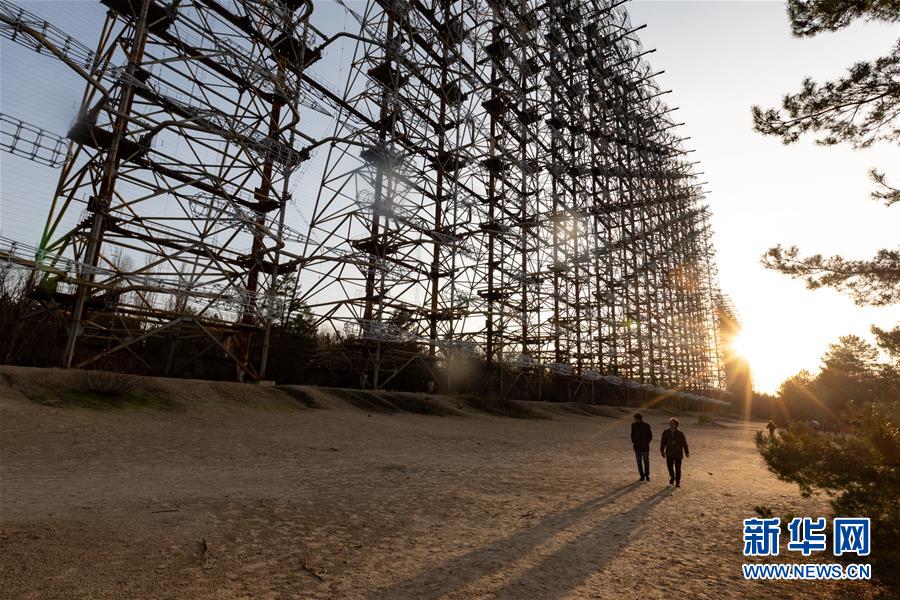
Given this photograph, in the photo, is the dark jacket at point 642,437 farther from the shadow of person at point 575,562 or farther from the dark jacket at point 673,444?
the shadow of person at point 575,562

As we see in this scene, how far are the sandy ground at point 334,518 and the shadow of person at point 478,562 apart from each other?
21 millimetres

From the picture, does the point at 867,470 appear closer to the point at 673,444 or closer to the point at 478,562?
the point at 478,562

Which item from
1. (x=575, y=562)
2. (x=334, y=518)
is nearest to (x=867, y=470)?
(x=575, y=562)

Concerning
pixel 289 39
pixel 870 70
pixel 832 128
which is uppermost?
pixel 289 39

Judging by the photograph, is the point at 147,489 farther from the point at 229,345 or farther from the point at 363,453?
the point at 229,345

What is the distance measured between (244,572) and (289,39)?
20827 millimetres

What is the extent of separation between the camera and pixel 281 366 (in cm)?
2064

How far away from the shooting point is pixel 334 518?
16.7ft

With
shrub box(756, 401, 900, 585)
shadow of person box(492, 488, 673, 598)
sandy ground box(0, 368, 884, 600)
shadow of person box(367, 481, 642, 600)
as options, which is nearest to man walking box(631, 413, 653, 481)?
sandy ground box(0, 368, 884, 600)

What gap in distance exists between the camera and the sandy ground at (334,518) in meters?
3.55

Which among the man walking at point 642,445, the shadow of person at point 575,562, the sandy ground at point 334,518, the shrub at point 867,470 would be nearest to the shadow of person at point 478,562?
the sandy ground at point 334,518

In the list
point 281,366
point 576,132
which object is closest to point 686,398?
point 576,132

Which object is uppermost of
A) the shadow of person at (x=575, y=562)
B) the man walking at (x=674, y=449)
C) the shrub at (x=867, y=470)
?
the shrub at (x=867, y=470)

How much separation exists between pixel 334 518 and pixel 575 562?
257cm
